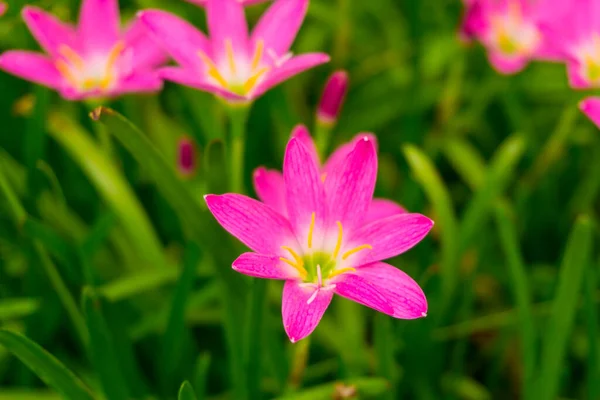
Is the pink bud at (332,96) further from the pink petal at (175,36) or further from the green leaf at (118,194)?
the green leaf at (118,194)

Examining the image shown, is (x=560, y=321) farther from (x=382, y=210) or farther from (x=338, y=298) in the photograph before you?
(x=338, y=298)

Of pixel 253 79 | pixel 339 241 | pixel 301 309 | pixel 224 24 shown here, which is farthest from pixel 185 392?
pixel 224 24

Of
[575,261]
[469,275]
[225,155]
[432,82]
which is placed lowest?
[469,275]

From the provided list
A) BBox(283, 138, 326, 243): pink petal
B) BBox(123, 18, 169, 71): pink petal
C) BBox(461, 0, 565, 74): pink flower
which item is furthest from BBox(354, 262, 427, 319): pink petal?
BBox(461, 0, 565, 74): pink flower

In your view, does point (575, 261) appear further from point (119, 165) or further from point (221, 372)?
point (119, 165)

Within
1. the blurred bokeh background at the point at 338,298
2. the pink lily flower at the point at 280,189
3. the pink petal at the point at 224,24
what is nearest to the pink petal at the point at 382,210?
the pink lily flower at the point at 280,189

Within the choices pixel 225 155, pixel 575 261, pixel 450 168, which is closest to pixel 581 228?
pixel 575 261
